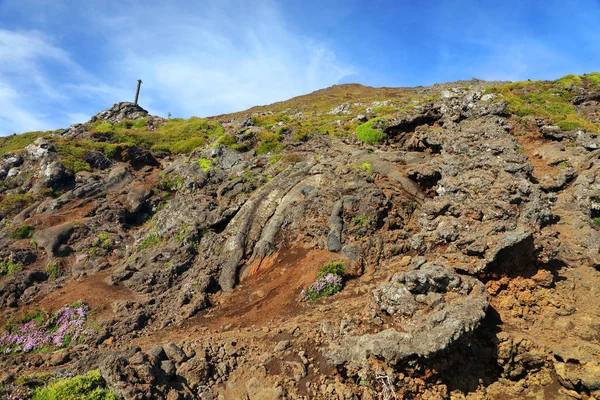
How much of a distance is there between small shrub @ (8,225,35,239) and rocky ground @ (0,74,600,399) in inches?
3.5

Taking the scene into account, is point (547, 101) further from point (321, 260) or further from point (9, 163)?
point (9, 163)

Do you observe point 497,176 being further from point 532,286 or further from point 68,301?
point 68,301

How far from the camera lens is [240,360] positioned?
36.3ft

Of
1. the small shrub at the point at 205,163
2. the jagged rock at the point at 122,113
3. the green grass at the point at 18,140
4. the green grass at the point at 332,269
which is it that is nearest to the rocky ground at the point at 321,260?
the small shrub at the point at 205,163

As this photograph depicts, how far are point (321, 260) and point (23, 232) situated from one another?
21111 millimetres

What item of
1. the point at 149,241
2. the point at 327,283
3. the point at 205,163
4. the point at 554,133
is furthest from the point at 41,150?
the point at 554,133

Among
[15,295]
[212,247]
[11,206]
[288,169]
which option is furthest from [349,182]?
[11,206]

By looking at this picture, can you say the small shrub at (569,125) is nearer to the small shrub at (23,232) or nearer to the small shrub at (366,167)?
the small shrub at (366,167)

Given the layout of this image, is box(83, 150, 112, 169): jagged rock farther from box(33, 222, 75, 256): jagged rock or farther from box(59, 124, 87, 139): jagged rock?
box(59, 124, 87, 139): jagged rock

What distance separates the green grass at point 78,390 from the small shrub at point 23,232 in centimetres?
1878

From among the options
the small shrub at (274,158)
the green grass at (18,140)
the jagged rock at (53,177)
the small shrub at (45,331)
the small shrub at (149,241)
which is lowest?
the small shrub at (45,331)

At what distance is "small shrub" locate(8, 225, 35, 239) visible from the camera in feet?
72.4

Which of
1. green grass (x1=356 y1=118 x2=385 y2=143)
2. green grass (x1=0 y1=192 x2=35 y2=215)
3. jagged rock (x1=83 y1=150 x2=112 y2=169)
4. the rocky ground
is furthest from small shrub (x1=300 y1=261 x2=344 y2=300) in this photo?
jagged rock (x1=83 y1=150 x2=112 y2=169)

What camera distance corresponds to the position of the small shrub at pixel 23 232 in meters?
22.1
